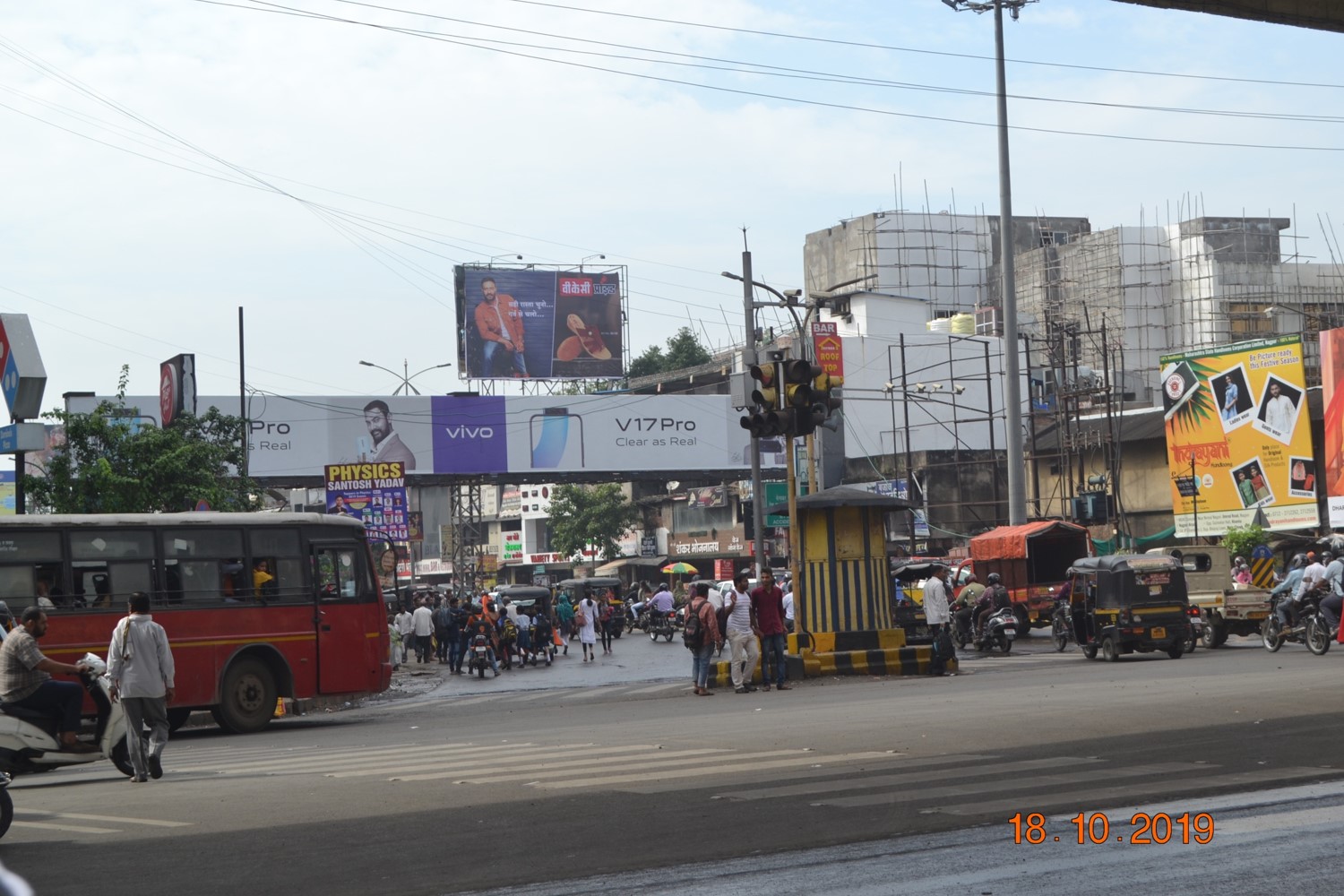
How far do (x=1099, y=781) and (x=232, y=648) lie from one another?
44.9 ft

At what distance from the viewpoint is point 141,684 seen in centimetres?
1309

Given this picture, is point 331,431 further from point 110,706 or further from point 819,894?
point 819,894

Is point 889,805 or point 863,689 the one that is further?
point 863,689

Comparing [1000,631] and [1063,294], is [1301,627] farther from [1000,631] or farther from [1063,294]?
[1063,294]

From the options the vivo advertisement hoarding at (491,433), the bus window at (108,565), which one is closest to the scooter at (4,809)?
the bus window at (108,565)

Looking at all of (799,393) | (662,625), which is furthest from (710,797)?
(662,625)

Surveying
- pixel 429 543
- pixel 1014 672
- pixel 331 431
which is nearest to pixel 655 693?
pixel 1014 672

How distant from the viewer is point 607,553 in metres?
83.6

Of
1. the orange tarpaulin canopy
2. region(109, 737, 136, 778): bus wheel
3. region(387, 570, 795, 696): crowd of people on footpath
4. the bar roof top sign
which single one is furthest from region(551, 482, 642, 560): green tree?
region(109, 737, 136, 778): bus wheel

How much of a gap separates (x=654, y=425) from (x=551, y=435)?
4.88 m

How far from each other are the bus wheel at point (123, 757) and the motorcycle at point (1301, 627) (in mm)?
18906

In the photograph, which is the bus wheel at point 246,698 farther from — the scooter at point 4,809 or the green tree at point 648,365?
the green tree at point 648,365

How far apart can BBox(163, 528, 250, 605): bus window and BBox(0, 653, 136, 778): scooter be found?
5.32 metres

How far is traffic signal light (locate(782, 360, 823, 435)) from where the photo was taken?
20375 mm
